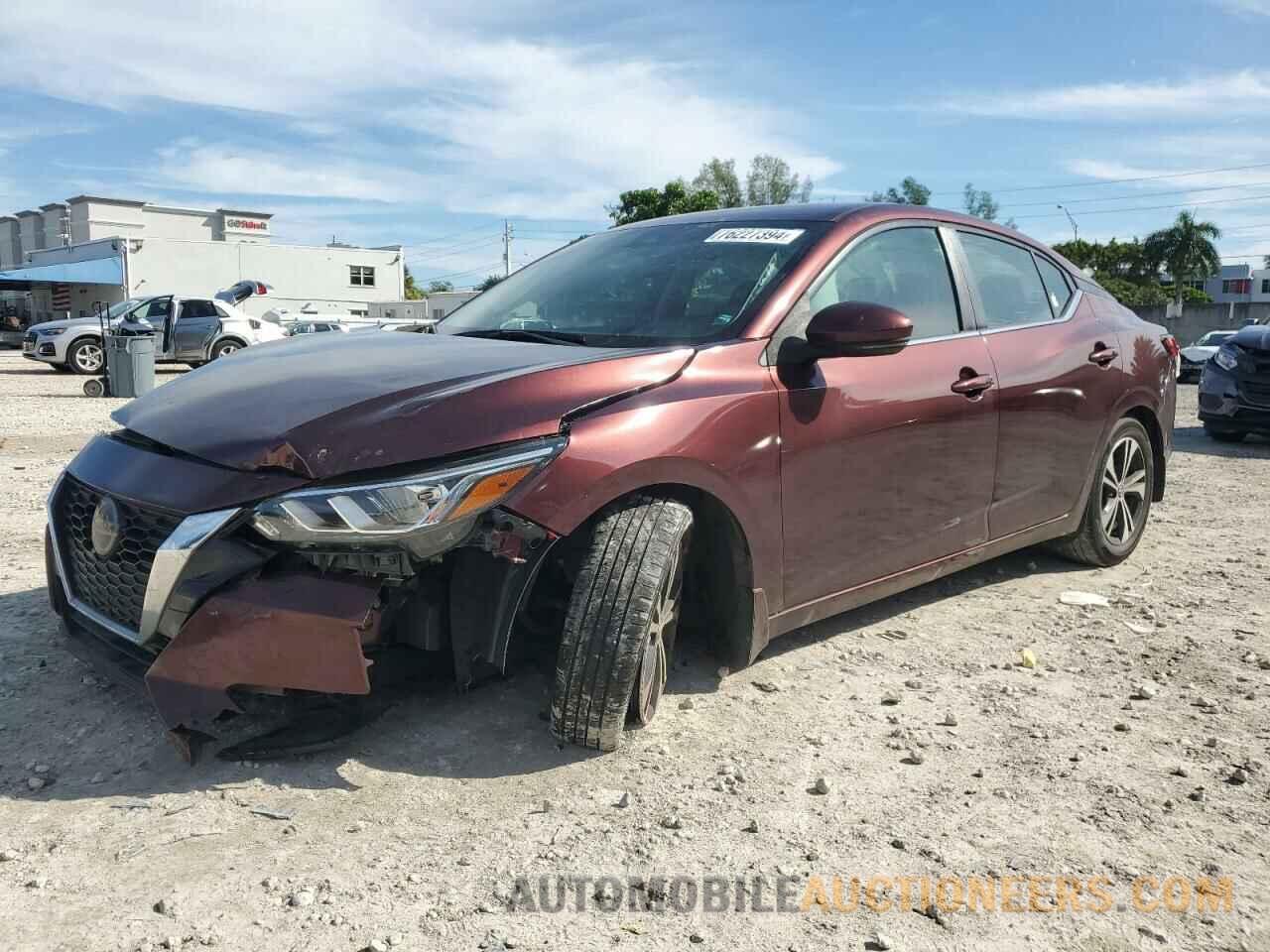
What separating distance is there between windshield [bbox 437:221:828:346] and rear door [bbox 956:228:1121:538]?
3.36 ft

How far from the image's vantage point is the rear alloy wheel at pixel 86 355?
20859 mm

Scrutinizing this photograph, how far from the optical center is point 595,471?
2.68m

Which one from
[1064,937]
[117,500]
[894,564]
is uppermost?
[117,500]

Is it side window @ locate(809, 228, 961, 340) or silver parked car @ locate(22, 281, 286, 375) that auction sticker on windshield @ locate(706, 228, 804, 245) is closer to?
side window @ locate(809, 228, 961, 340)

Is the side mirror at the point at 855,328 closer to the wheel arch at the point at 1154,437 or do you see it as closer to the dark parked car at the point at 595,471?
the dark parked car at the point at 595,471

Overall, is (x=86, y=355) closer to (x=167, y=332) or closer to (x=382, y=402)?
(x=167, y=332)

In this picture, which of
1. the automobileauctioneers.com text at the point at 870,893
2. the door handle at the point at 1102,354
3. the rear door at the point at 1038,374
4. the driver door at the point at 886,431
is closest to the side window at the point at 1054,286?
the rear door at the point at 1038,374

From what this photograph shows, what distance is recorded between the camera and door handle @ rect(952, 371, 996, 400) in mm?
3793

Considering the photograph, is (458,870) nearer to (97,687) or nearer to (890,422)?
(97,687)

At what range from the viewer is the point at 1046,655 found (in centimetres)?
385

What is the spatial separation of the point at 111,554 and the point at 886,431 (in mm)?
2387

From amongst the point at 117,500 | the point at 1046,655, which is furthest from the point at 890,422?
the point at 117,500

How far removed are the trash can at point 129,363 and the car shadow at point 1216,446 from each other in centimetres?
1351

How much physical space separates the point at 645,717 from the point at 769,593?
554mm
